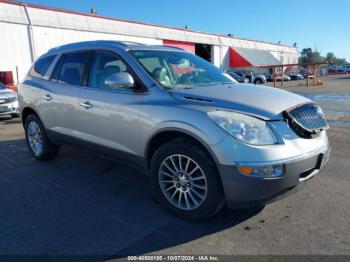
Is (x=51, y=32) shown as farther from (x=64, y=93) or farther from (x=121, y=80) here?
(x=121, y=80)

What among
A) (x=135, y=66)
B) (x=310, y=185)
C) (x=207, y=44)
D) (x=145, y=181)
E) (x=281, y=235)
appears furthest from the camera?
(x=207, y=44)

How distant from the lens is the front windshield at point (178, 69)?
3862 millimetres

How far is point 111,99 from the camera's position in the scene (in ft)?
13.0

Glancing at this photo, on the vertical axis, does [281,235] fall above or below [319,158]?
below

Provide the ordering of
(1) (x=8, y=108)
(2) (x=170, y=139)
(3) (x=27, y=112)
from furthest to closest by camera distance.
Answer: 1. (1) (x=8, y=108)
2. (3) (x=27, y=112)
3. (2) (x=170, y=139)

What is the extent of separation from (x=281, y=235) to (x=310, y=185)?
148 centimetres

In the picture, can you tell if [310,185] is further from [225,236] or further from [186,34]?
[186,34]

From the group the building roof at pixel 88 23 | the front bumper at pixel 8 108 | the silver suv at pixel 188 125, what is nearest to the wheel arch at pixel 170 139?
the silver suv at pixel 188 125

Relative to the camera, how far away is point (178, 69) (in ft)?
14.0

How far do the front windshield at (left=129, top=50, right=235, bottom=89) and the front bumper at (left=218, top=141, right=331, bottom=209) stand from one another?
4.30 feet

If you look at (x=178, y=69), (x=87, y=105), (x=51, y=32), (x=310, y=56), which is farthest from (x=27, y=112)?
(x=310, y=56)

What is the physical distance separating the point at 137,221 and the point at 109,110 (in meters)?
1.38

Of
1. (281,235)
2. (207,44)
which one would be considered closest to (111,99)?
(281,235)

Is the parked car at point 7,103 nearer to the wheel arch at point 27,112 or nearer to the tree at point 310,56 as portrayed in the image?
the wheel arch at point 27,112
